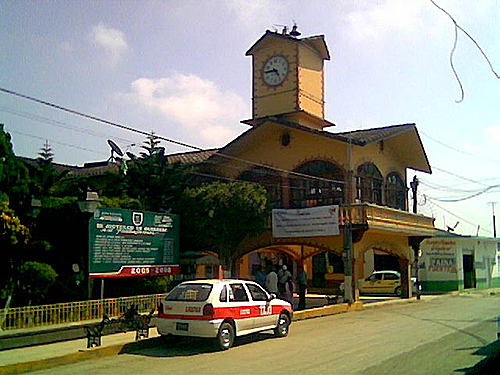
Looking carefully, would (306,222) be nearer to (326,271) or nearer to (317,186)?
(317,186)

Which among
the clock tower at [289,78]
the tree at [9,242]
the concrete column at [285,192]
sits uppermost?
the clock tower at [289,78]

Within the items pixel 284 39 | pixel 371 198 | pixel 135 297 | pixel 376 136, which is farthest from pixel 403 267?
pixel 135 297

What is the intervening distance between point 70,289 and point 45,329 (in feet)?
→ 10.4

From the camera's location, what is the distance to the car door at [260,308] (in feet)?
49.6

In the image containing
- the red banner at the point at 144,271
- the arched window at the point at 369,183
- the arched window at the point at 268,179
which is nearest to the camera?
the red banner at the point at 144,271

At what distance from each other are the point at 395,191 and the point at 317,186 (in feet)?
20.3

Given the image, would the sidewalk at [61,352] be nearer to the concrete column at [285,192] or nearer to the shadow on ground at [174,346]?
the shadow on ground at [174,346]

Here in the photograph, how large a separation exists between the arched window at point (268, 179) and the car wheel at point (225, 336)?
48.6ft

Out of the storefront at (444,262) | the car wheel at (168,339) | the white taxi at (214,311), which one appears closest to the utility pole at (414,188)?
the storefront at (444,262)

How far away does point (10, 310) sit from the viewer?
47.5 feet

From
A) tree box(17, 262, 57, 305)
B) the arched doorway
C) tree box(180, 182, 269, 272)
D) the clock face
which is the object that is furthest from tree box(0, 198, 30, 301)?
the arched doorway

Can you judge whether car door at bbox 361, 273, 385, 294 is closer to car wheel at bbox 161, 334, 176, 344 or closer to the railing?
the railing

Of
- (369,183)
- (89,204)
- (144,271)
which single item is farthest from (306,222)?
(89,204)

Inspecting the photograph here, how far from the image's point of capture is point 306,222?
86.4ft
